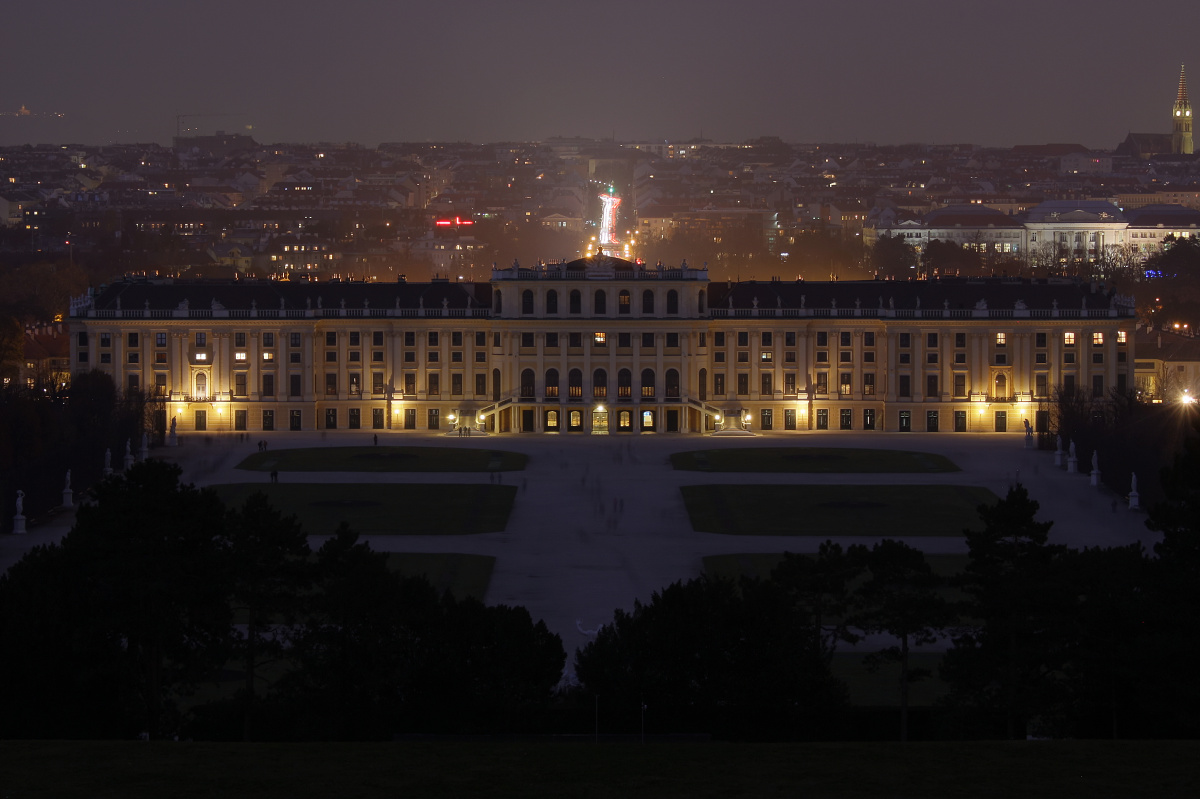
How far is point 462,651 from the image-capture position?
127 ft

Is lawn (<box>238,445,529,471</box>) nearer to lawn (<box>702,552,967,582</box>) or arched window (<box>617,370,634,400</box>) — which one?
arched window (<box>617,370,634,400</box>)

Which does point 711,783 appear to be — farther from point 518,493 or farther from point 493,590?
point 518,493

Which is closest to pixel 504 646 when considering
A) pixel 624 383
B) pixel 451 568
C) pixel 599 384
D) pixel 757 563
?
pixel 451 568

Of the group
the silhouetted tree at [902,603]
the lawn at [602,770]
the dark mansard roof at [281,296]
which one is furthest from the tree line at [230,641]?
the dark mansard roof at [281,296]

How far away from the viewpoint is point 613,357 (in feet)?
336

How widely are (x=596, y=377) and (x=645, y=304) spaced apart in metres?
4.63

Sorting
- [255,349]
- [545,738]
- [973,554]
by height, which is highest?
[255,349]

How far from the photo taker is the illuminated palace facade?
101 meters

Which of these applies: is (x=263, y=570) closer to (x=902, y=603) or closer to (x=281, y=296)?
(x=902, y=603)

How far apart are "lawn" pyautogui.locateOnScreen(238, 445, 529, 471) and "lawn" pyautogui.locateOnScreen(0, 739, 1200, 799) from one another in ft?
174

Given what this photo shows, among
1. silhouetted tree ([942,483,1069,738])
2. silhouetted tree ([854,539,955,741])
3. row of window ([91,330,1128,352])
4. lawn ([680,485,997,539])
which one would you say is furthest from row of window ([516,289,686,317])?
silhouetted tree ([942,483,1069,738])

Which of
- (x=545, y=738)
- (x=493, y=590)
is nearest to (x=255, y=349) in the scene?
(x=493, y=590)

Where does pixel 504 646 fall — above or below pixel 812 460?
below

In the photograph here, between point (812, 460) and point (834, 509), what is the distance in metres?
16.4
